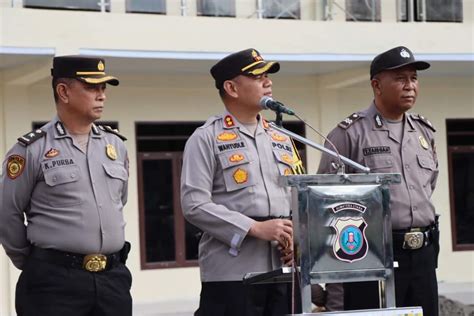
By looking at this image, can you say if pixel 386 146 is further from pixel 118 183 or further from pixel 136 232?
pixel 136 232

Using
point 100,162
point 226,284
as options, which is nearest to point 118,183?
point 100,162

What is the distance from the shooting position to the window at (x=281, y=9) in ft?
38.7

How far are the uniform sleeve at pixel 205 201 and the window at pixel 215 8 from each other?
23.7 feet

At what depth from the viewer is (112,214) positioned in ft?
14.6

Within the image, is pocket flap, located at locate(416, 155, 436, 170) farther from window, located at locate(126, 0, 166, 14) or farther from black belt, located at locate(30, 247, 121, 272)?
window, located at locate(126, 0, 166, 14)

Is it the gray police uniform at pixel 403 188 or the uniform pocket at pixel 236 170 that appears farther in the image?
the gray police uniform at pixel 403 188

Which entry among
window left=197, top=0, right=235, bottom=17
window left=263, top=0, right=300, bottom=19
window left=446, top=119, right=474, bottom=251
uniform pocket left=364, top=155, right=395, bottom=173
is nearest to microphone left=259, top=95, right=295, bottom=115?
uniform pocket left=364, top=155, right=395, bottom=173

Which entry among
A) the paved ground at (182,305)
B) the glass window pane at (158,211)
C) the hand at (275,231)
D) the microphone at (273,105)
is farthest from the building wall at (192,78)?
the hand at (275,231)

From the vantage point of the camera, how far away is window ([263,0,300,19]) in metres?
11.8

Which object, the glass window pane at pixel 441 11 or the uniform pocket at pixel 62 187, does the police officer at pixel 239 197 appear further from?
the glass window pane at pixel 441 11

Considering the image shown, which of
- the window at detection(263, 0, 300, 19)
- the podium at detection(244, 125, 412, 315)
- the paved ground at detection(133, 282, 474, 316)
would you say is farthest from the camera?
the window at detection(263, 0, 300, 19)

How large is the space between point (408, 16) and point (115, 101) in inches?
160

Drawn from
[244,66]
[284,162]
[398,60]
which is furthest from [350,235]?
[398,60]

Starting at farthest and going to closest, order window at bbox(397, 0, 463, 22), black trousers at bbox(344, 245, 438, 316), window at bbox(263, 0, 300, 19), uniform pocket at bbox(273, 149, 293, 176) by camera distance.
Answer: window at bbox(397, 0, 463, 22), window at bbox(263, 0, 300, 19), black trousers at bbox(344, 245, 438, 316), uniform pocket at bbox(273, 149, 293, 176)
